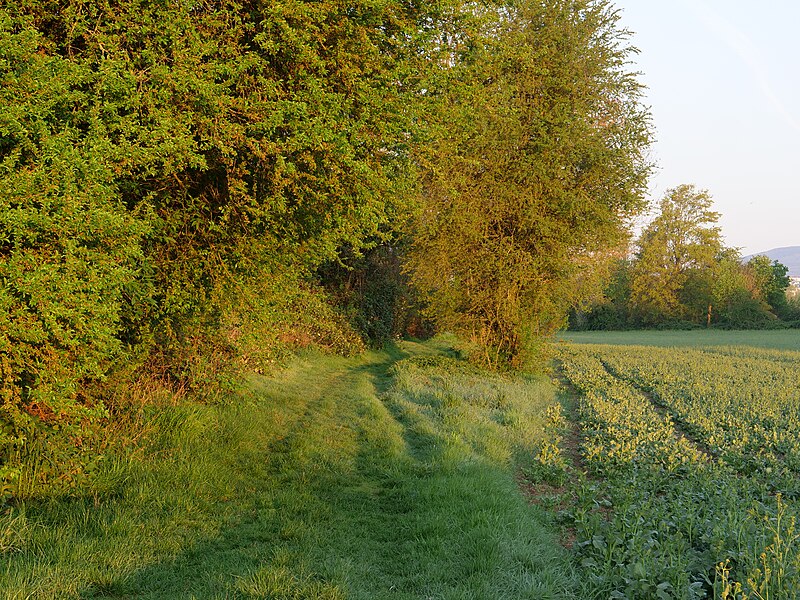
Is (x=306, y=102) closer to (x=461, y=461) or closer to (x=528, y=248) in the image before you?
(x=461, y=461)

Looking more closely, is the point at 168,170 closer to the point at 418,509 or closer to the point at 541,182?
the point at 418,509

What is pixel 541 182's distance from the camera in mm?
16172

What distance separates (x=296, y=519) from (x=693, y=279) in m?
72.3

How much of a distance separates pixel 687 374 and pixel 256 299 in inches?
677

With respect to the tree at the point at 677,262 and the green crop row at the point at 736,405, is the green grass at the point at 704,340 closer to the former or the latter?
the tree at the point at 677,262

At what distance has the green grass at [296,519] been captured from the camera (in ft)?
13.6

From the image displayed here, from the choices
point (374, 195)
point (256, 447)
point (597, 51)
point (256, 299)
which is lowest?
point (256, 447)

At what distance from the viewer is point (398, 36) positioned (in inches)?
286

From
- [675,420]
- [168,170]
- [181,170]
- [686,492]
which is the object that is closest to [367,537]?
[686,492]

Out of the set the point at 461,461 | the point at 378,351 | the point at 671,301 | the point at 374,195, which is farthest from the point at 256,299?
the point at 671,301

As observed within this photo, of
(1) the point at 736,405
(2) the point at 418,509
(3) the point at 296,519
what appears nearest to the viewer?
(3) the point at 296,519

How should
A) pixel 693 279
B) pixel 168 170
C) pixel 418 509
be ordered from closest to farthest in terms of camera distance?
pixel 168 170 < pixel 418 509 < pixel 693 279

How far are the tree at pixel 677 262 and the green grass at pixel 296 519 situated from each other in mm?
64692

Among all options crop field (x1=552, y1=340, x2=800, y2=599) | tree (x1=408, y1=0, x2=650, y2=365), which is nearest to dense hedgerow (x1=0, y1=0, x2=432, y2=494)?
crop field (x1=552, y1=340, x2=800, y2=599)
